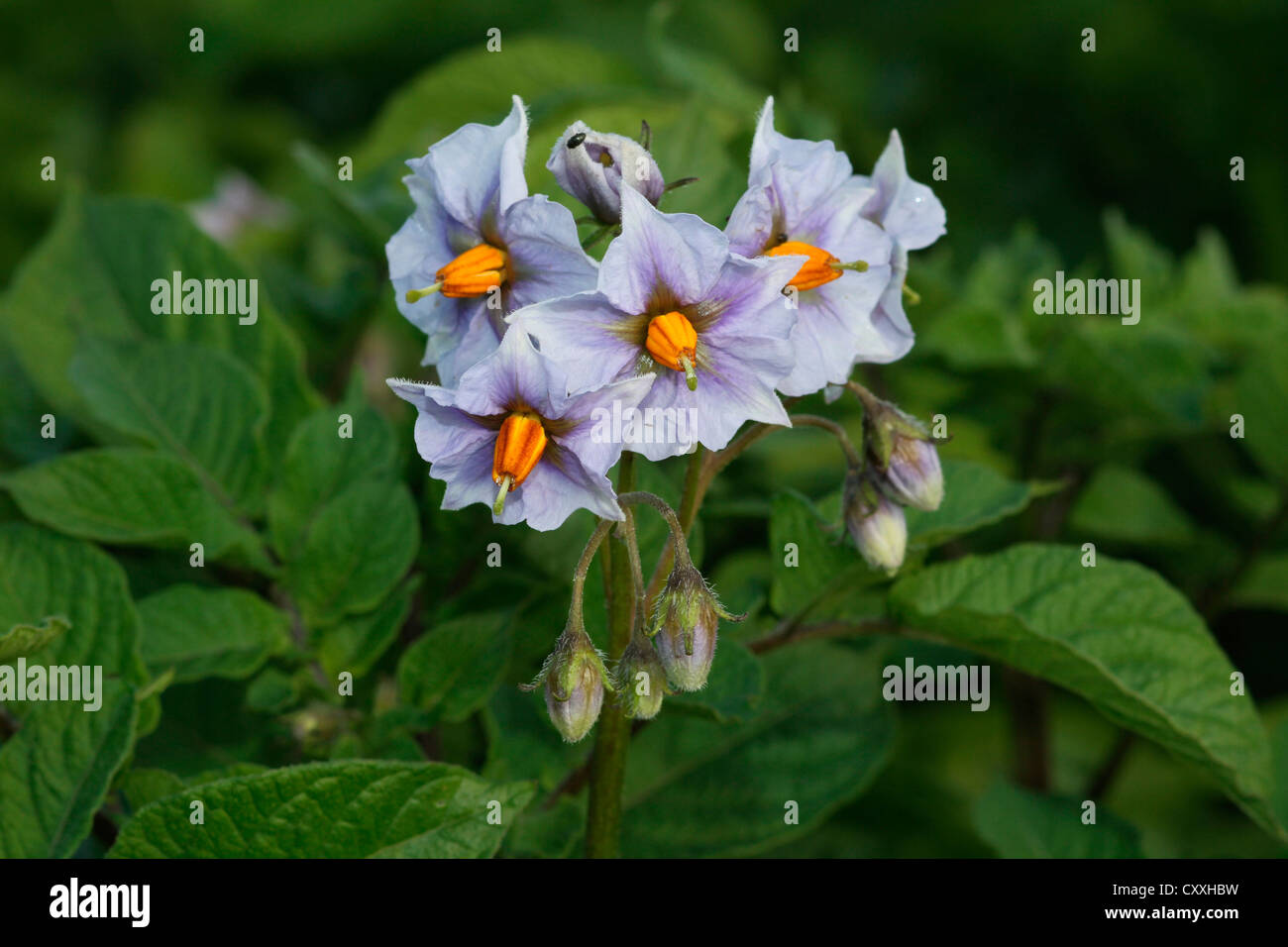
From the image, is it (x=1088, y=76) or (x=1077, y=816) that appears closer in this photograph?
(x=1077, y=816)

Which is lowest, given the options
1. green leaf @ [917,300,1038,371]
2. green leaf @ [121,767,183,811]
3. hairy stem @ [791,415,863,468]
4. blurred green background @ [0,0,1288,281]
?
green leaf @ [121,767,183,811]

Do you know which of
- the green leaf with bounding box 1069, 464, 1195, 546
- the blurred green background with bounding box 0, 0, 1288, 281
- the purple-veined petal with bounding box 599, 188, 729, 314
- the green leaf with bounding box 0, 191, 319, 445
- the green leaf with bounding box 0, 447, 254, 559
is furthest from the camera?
the blurred green background with bounding box 0, 0, 1288, 281

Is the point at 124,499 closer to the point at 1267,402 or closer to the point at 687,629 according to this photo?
the point at 687,629

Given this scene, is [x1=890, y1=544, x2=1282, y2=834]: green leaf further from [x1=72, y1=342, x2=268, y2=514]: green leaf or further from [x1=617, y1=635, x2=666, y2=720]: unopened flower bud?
[x1=72, y1=342, x2=268, y2=514]: green leaf

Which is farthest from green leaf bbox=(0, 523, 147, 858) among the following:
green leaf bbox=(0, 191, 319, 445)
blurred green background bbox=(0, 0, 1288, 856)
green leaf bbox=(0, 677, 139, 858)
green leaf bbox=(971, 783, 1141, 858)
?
green leaf bbox=(971, 783, 1141, 858)

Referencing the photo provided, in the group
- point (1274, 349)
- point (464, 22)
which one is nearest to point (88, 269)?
point (1274, 349)

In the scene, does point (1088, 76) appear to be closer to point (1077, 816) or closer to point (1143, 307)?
point (1143, 307)

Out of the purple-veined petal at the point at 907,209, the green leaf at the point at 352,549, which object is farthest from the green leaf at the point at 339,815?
the purple-veined petal at the point at 907,209

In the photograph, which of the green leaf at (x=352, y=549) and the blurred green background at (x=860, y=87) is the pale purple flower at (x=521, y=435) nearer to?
the green leaf at (x=352, y=549)
